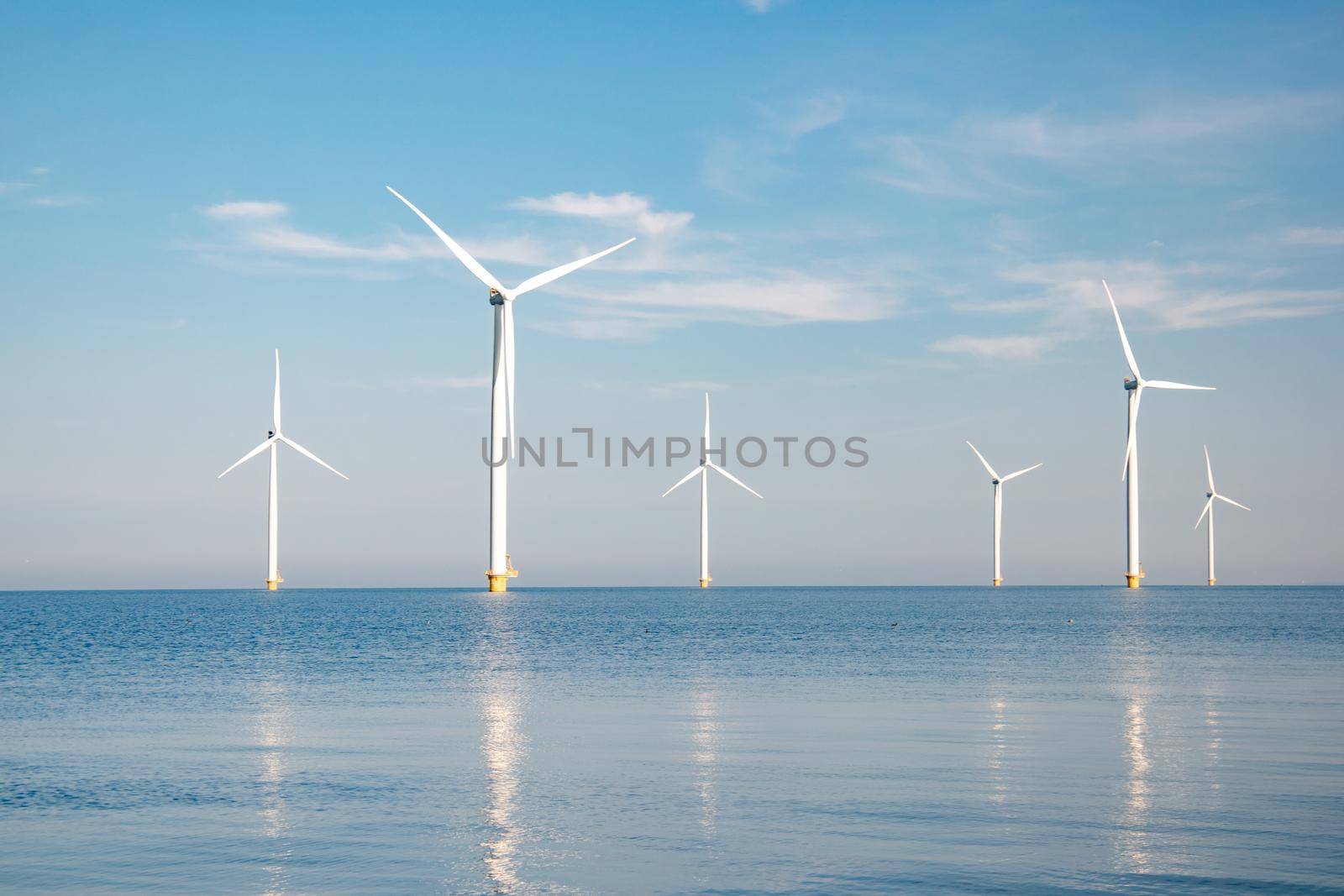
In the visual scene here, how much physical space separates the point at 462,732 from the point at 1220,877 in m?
21.3

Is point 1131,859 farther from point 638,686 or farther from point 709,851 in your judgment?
point 638,686

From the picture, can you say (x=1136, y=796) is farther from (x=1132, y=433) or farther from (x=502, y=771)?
(x=1132, y=433)

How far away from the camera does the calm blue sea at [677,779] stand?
1855cm

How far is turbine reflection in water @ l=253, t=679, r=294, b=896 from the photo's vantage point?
62.4 feet

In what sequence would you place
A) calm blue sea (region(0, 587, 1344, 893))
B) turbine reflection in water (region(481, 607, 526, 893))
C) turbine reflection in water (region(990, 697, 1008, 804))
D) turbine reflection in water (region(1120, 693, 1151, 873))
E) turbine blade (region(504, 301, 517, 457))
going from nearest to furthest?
calm blue sea (region(0, 587, 1344, 893)), turbine reflection in water (region(481, 607, 526, 893)), turbine reflection in water (region(1120, 693, 1151, 873)), turbine reflection in water (region(990, 697, 1008, 804)), turbine blade (region(504, 301, 517, 457))

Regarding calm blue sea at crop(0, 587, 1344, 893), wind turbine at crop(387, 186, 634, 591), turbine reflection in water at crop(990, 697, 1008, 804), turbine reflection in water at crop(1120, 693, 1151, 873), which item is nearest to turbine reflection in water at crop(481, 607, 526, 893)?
calm blue sea at crop(0, 587, 1344, 893)

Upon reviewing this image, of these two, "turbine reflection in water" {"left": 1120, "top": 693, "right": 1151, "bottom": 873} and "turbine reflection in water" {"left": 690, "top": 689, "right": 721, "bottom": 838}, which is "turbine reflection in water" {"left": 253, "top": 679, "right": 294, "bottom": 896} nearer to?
→ "turbine reflection in water" {"left": 690, "top": 689, "right": 721, "bottom": 838}

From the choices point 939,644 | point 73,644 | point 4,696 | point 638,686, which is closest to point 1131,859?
point 638,686

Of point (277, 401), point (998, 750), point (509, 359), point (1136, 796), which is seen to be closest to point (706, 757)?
point (998, 750)

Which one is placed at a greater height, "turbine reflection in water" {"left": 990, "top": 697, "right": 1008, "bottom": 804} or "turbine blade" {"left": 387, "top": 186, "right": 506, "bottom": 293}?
"turbine blade" {"left": 387, "top": 186, "right": 506, "bottom": 293}

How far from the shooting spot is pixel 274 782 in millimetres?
26250

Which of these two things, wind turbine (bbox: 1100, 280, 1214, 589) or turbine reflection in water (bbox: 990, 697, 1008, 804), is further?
wind turbine (bbox: 1100, 280, 1214, 589)

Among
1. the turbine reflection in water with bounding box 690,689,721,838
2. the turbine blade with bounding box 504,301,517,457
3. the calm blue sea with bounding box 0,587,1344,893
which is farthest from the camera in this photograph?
the turbine blade with bounding box 504,301,517,457

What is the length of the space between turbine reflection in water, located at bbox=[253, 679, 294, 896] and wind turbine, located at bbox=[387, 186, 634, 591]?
228 ft
